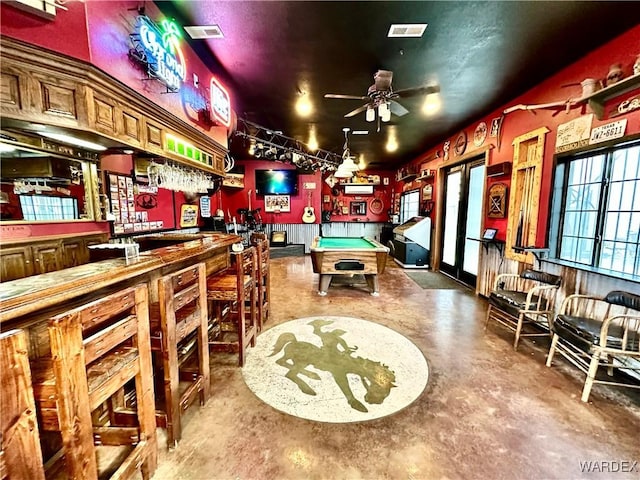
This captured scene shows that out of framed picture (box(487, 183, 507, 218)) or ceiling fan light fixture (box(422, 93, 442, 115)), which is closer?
ceiling fan light fixture (box(422, 93, 442, 115))

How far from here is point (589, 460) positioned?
154 cm

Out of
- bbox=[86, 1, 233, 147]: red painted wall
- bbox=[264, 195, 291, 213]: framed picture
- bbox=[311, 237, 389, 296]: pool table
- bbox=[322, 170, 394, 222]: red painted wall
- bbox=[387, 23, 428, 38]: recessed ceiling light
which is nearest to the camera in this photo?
bbox=[86, 1, 233, 147]: red painted wall

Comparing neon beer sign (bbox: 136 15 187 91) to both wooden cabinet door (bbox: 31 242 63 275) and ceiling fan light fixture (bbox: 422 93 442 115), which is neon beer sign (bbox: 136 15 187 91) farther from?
ceiling fan light fixture (bbox: 422 93 442 115)

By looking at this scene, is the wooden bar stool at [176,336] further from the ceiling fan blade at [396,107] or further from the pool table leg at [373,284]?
the pool table leg at [373,284]

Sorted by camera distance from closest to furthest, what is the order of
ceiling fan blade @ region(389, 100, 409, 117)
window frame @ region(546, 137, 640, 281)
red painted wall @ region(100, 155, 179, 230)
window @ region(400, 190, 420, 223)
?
window frame @ region(546, 137, 640, 281), ceiling fan blade @ region(389, 100, 409, 117), red painted wall @ region(100, 155, 179, 230), window @ region(400, 190, 420, 223)

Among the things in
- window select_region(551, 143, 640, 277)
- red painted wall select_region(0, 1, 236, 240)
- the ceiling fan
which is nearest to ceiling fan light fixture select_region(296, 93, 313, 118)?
the ceiling fan

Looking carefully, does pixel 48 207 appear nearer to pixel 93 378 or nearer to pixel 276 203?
pixel 93 378

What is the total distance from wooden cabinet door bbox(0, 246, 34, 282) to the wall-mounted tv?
20.6 feet

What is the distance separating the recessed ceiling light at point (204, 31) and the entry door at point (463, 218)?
451cm

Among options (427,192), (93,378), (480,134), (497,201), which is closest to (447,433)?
(93,378)

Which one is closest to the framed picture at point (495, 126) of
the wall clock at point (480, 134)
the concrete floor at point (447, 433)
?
the wall clock at point (480, 134)

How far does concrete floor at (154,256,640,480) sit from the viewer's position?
1479 millimetres

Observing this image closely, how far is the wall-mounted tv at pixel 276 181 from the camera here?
346 inches

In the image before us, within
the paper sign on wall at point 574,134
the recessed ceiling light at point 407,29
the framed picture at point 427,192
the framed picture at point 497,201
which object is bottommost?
the framed picture at point 497,201
